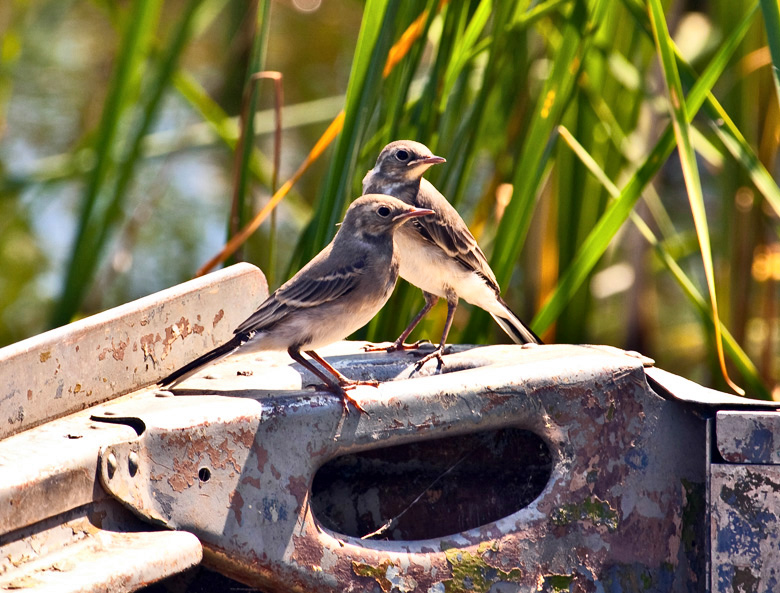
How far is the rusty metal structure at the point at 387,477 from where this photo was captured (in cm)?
156

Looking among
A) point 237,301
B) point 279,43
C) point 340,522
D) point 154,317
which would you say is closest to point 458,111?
point 237,301

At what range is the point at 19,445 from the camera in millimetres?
1688

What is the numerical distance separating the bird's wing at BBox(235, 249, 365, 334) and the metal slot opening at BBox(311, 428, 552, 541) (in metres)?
0.45

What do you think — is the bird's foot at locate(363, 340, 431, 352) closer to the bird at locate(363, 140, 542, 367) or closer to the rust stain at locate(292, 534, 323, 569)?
the bird at locate(363, 140, 542, 367)

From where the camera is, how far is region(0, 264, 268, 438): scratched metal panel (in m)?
1.85

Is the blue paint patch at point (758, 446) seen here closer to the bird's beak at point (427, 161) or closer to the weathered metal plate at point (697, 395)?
the weathered metal plate at point (697, 395)

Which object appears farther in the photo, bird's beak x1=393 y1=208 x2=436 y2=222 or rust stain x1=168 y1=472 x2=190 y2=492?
bird's beak x1=393 y1=208 x2=436 y2=222

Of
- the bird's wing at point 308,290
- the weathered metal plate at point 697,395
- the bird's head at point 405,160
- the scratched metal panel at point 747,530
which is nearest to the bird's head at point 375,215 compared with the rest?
the bird's wing at point 308,290

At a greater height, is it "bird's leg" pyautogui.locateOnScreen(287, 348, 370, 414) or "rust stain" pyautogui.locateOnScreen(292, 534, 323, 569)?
"bird's leg" pyautogui.locateOnScreen(287, 348, 370, 414)

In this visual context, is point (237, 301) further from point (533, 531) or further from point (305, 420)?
point (533, 531)

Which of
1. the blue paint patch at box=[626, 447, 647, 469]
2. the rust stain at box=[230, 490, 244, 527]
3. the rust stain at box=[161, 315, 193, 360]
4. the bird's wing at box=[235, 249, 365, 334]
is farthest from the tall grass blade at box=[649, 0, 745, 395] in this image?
the rust stain at box=[230, 490, 244, 527]

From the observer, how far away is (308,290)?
7.86 ft

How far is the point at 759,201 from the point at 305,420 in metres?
2.90

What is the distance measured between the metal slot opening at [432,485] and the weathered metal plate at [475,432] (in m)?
0.05
